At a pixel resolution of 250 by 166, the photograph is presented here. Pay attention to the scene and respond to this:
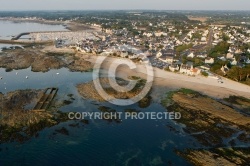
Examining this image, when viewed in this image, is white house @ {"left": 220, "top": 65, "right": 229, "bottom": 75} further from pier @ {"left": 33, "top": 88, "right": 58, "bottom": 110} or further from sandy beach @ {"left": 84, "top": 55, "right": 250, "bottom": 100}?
pier @ {"left": 33, "top": 88, "right": 58, "bottom": 110}

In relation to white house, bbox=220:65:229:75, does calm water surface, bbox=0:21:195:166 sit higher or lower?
lower

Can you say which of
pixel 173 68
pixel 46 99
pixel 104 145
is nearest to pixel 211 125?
pixel 104 145

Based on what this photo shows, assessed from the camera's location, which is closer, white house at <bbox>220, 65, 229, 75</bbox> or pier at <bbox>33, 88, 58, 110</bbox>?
pier at <bbox>33, 88, 58, 110</bbox>

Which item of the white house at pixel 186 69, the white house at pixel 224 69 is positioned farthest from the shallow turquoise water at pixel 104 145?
the white house at pixel 224 69

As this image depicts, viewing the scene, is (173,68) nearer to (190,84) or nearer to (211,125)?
(190,84)

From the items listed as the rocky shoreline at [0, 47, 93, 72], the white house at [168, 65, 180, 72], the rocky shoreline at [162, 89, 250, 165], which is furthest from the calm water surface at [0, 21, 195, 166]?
the rocky shoreline at [0, 47, 93, 72]

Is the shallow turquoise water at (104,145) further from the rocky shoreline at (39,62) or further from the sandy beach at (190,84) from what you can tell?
the rocky shoreline at (39,62)

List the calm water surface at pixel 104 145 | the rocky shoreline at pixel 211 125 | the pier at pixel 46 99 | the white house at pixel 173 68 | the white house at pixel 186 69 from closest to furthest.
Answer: the calm water surface at pixel 104 145 → the rocky shoreline at pixel 211 125 → the pier at pixel 46 99 → the white house at pixel 186 69 → the white house at pixel 173 68

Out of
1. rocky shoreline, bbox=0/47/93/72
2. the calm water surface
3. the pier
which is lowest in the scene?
the calm water surface

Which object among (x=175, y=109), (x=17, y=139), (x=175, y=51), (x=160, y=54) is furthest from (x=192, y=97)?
(x=175, y=51)
